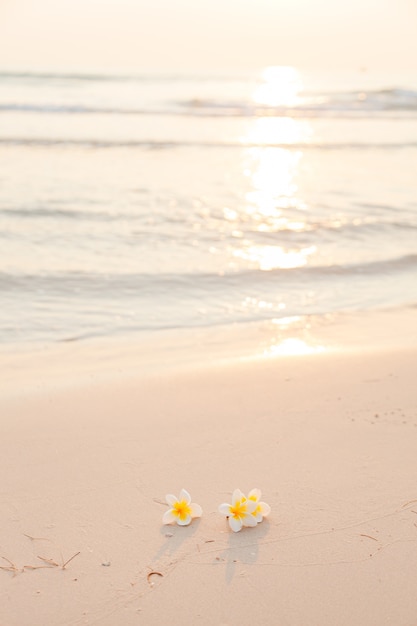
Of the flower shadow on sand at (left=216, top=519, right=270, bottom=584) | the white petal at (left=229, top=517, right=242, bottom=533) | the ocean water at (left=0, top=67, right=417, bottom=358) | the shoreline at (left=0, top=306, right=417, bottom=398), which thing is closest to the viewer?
the flower shadow on sand at (left=216, top=519, right=270, bottom=584)

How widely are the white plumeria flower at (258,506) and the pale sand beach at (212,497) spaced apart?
33 mm

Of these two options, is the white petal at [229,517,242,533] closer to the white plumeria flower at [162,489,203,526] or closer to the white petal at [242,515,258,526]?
the white petal at [242,515,258,526]

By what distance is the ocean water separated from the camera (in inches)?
193

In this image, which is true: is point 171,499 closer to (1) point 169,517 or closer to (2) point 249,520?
(1) point 169,517

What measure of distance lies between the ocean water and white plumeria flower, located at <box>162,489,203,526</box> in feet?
6.74

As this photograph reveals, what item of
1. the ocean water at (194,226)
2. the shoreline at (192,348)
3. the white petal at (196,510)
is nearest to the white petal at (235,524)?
the white petal at (196,510)

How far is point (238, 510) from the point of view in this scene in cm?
234

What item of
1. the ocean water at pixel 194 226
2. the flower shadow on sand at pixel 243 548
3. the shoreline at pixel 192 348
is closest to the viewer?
the flower shadow on sand at pixel 243 548

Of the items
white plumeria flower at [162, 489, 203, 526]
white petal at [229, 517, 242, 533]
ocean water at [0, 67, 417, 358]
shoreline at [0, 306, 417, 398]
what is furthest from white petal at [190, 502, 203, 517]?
ocean water at [0, 67, 417, 358]

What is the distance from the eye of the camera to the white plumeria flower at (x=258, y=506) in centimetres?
237

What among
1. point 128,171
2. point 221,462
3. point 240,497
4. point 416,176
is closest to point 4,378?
point 221,462

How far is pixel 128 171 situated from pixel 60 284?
4665 mm

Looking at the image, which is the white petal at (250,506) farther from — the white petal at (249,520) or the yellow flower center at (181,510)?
the yellow flower center at (181,510)

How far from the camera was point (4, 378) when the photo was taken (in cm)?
372
